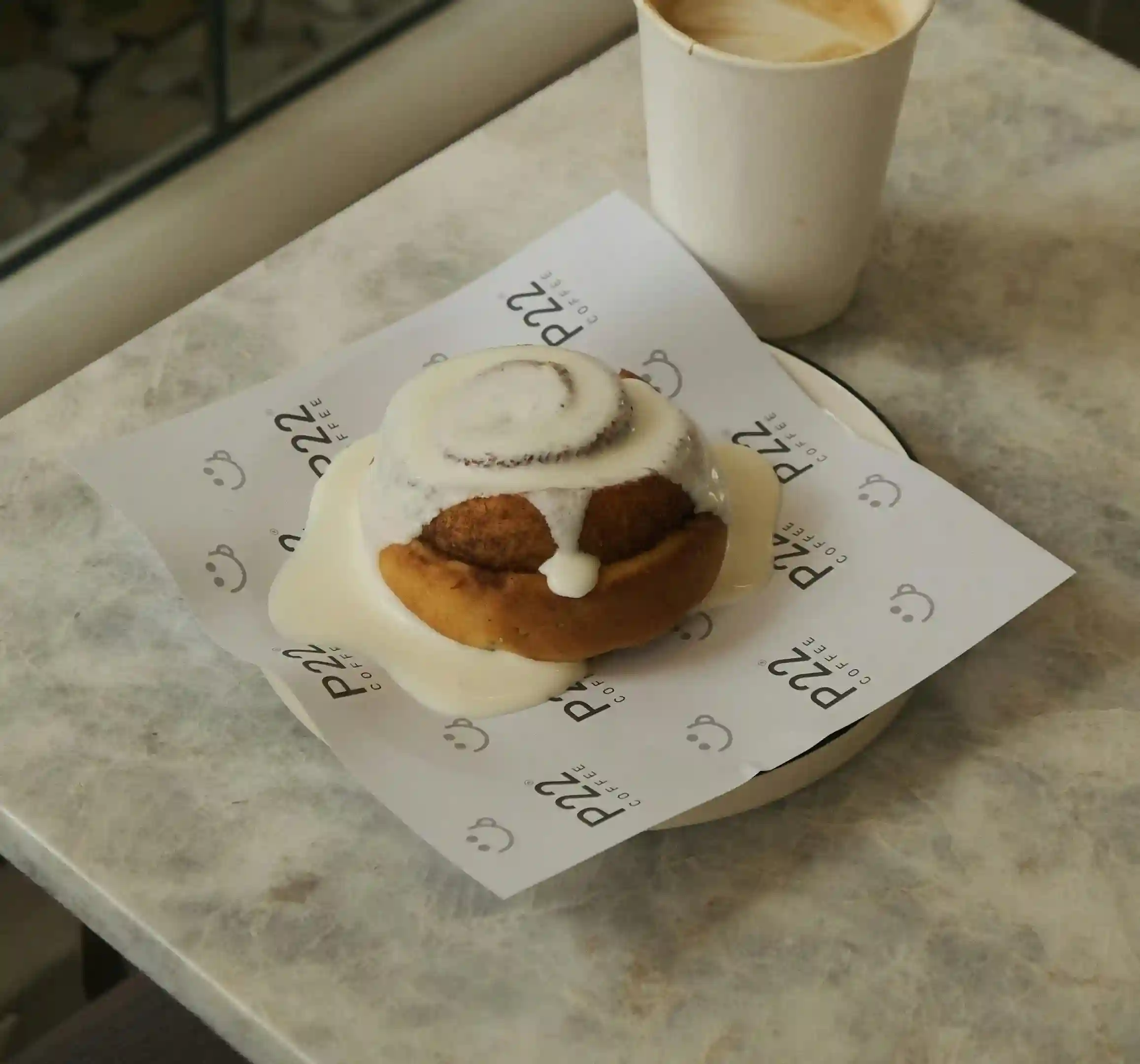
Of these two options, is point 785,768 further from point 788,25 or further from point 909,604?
point 788,25

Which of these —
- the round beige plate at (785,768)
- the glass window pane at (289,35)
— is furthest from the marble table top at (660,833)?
the glass window pane at (289,35)

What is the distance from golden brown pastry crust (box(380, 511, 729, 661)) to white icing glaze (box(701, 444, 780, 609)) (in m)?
0.03

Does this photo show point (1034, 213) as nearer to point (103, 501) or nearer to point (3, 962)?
point (103, 501)

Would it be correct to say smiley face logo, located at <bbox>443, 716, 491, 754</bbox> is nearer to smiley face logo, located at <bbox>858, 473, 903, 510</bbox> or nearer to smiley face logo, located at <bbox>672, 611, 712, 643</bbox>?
smiley face logo, located at <bbox>672, 611, 712, 643</bbox>

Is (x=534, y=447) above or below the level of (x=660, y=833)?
above

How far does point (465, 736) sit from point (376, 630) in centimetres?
7

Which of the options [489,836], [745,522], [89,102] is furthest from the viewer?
[89,102]

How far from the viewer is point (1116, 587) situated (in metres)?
0.69

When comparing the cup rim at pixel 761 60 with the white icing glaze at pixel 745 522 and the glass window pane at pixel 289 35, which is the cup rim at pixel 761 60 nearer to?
the white icing glaze at pixel 745 522

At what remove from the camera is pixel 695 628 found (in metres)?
0.65

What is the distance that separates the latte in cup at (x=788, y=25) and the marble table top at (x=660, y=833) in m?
0.15

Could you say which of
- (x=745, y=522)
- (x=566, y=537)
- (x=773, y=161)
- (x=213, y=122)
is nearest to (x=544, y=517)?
(x=566, y=537)

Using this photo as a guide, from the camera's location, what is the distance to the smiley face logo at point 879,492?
683 millimetres

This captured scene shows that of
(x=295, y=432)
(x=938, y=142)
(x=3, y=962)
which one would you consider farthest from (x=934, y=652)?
(x=3, y=962)
